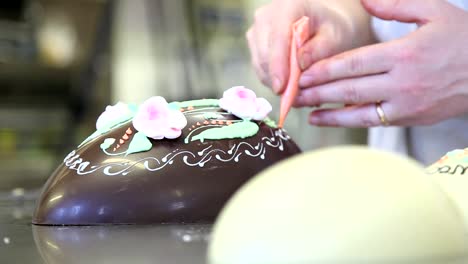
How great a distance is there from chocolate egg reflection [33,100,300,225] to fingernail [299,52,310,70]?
213 mm

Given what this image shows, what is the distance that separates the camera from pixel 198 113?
26.3 inches

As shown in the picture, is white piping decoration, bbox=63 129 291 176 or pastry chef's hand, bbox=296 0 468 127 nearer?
white piping decoration, bbox=63 129 291 176

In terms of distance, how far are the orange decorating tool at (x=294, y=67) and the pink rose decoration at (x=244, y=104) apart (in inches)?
1.6

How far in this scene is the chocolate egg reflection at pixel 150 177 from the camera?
1.93 feet

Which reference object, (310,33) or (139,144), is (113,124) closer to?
(139,144)

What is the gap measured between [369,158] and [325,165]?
0.09ft

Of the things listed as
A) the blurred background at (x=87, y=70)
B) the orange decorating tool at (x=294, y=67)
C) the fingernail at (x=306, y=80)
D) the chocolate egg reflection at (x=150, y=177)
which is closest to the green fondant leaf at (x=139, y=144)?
the chocolate egg reflection at (x=150, y=177)

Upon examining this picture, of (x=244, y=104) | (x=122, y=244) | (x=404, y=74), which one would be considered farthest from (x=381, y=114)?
(x=122, y=244)

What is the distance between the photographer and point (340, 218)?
35 cm

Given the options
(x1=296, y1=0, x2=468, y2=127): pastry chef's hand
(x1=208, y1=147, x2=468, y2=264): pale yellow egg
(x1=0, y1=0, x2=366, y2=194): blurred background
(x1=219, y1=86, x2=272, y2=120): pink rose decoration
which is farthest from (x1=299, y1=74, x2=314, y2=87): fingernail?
(x1=0, y1=0, x2=366, y2=194): blurred background

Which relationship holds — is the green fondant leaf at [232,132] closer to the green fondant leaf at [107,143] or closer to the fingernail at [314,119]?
the green fondant leaf at [107,143]

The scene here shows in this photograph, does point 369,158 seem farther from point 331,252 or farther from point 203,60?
point 203,60

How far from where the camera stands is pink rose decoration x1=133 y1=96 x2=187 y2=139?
616mm

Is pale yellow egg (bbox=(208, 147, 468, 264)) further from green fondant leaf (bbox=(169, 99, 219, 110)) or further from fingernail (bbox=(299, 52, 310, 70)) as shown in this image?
fingernail (bbox=(299, 52, 310, 70))
